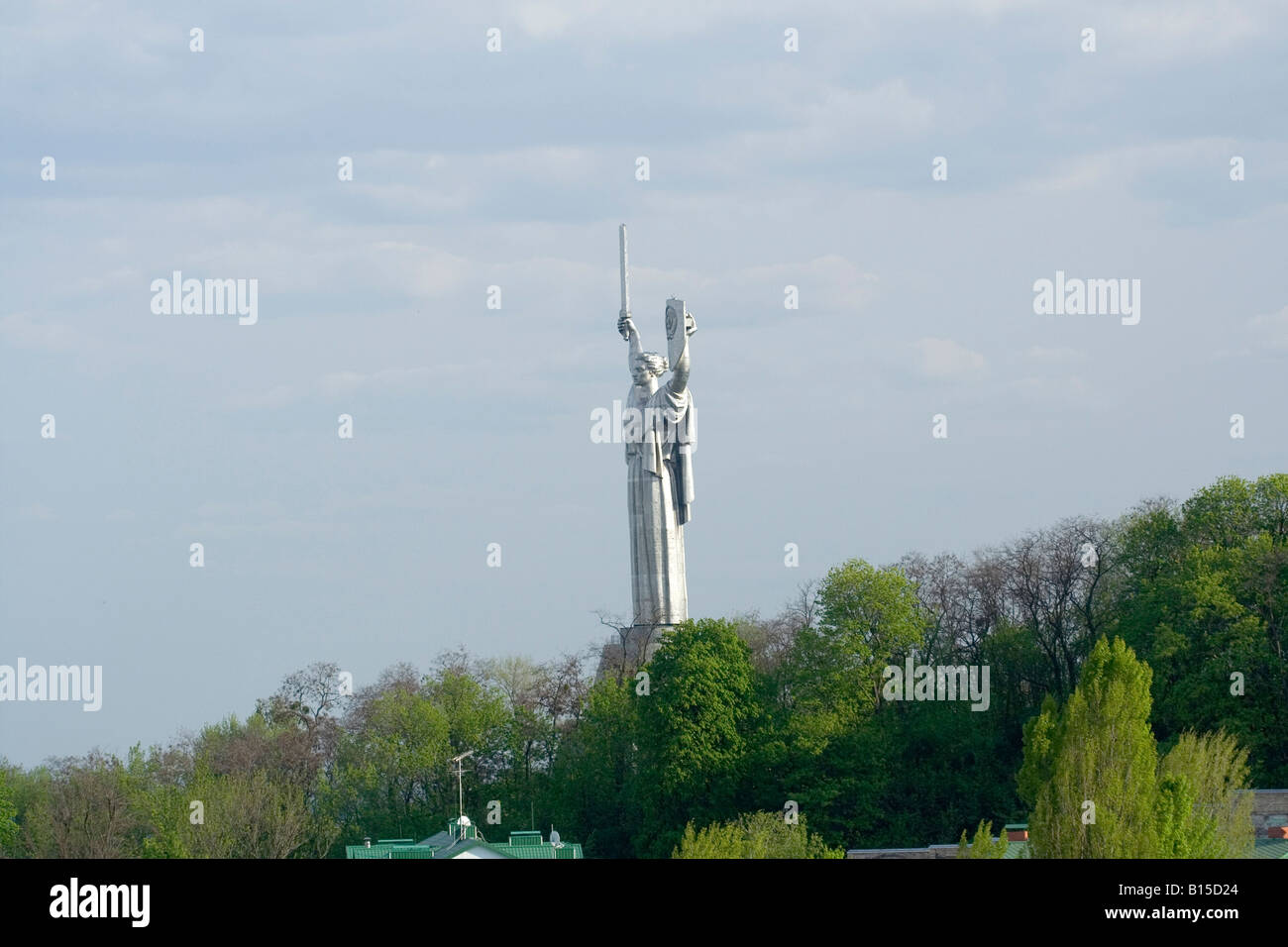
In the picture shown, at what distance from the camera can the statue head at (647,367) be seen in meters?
59.1

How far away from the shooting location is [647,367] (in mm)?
59219

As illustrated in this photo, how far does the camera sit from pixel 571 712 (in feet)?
207

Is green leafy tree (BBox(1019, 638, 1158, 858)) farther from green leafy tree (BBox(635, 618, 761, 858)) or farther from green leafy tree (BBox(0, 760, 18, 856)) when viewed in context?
green leafy tree (BBox(0, 760, 18, 856))

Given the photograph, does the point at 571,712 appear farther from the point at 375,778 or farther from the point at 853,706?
the point at 853,706

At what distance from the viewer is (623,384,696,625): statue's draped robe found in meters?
59.2

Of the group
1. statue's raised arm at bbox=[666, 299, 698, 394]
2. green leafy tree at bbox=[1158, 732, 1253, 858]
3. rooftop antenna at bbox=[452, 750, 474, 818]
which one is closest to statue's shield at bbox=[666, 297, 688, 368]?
statue's raised arm at bbox=[666, 299, 698, 394]

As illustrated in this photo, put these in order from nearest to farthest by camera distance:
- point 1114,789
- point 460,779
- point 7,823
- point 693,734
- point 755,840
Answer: point 1114,789, point 755,840, point 693,734, point 460,779, point 7,823

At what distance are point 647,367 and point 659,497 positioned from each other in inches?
146

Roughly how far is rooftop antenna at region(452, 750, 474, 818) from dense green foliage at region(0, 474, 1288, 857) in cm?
32

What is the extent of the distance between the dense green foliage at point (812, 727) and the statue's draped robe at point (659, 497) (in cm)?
208

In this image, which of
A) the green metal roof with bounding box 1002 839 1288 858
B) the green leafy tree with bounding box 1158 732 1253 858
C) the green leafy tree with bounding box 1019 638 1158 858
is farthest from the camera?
the green metal roof with bounding box 1002 839 1288 858

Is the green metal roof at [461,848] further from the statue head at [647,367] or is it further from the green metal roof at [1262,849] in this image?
the statue head at [647,367]

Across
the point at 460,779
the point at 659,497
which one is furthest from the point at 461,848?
the point at 659,497

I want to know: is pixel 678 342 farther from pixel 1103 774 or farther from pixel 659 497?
pixel 1103 774
